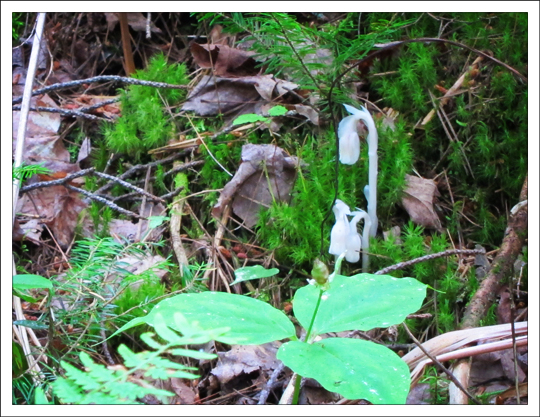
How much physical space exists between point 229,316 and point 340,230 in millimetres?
822

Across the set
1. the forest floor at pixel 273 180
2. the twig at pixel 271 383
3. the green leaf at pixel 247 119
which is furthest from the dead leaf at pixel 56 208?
the twig at pixel 271 383

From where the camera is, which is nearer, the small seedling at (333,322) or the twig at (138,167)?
the small seedling at (333,322)

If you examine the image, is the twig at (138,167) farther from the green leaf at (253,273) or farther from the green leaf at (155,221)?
the green leaf at (253,273)

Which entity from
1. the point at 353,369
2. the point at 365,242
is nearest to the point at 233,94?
the point at 365,242

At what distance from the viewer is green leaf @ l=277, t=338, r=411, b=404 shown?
98 cm

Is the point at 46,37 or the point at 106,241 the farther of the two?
the point at 46,37

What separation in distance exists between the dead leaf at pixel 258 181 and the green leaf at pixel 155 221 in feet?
0.71

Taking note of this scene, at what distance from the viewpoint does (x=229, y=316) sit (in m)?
1.11

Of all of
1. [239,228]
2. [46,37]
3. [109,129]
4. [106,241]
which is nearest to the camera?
[106,241]

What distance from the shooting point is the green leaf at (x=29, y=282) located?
4.30 feet

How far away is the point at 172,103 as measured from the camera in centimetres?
246

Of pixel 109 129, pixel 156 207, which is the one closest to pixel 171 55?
pixel 109 129
